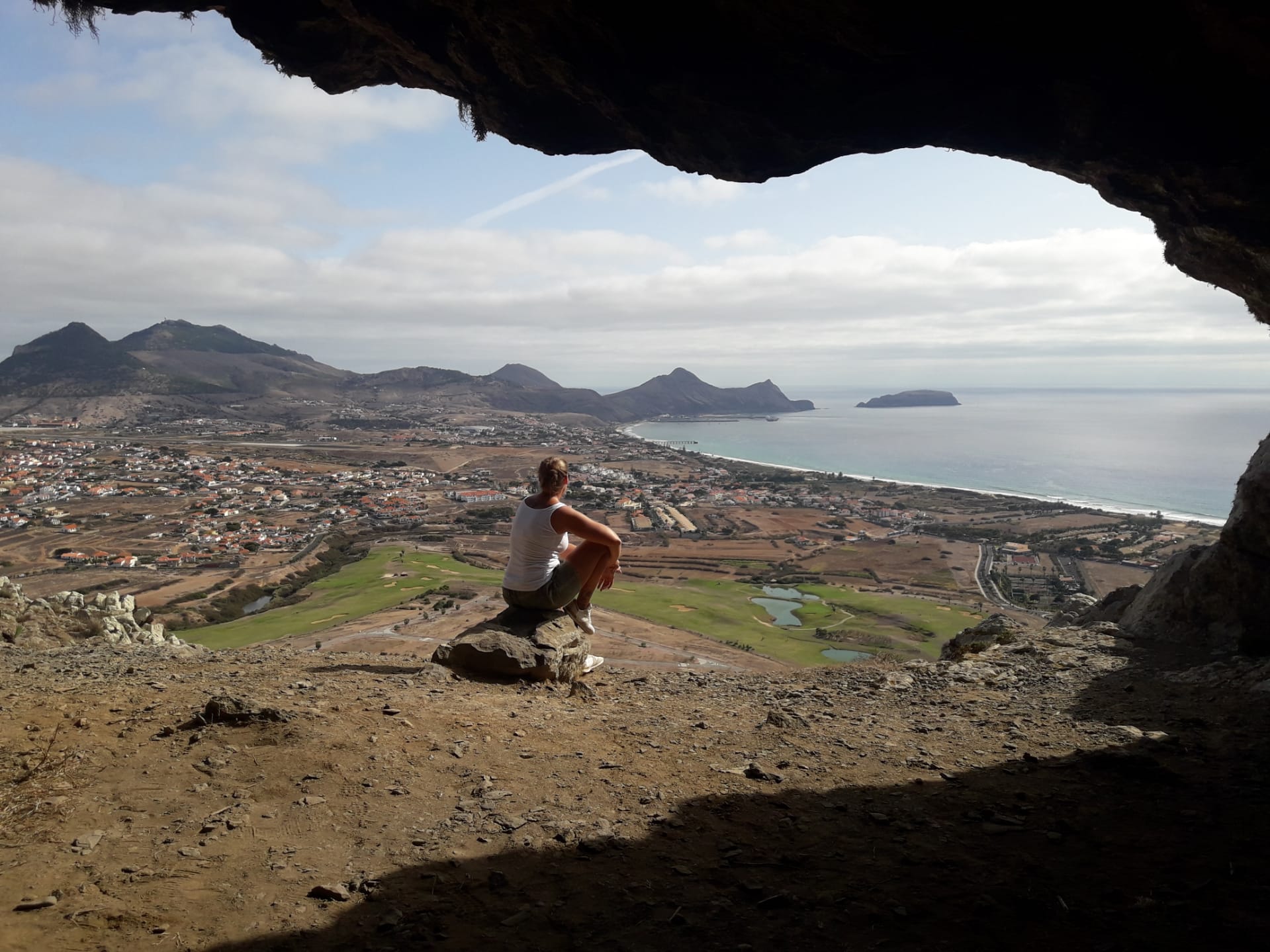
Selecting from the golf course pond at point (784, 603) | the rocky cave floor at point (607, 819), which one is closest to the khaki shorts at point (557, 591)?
the rocky cave floor at point (607, 819)

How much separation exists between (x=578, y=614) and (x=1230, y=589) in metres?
9.04

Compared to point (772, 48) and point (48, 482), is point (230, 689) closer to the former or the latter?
point (772, 48)

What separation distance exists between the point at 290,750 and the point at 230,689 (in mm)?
2124

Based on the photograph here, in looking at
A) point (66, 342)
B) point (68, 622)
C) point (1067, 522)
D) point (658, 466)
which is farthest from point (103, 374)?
point (1067, 522)

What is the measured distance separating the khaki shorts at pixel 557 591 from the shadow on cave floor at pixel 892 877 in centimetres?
323

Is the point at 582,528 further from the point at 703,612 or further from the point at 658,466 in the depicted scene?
the point at 658,466

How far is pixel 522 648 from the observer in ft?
23.6

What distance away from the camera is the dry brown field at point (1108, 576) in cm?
3334

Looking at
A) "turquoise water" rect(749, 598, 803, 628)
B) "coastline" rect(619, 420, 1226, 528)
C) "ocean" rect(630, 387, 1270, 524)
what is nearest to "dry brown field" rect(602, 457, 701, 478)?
"coastline" rect(619, 420, 1226, 528)

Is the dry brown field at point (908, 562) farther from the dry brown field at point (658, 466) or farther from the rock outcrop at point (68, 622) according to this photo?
the dry brown field at point (658, 466)

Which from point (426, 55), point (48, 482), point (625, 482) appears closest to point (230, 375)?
point (48, 482)

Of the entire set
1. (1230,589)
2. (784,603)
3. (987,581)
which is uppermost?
(1230,589)

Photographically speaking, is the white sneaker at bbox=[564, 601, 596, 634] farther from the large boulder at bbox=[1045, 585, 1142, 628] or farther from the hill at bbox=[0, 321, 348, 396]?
the hill at bbox=[0, 321, 348, 396]

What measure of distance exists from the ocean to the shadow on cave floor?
5269 centimetres
